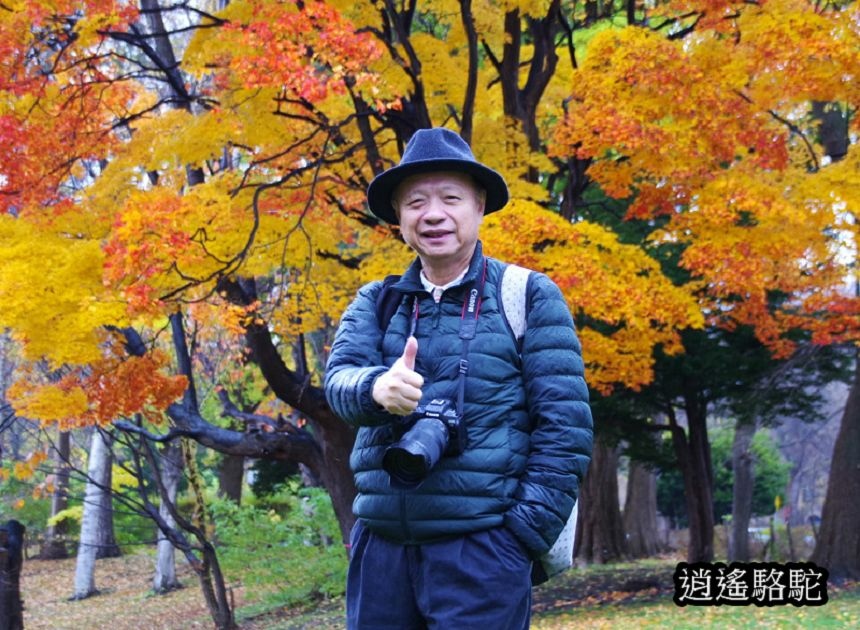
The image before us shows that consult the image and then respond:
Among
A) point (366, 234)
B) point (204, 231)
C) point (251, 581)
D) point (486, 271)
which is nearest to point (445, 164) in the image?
point (486, 271)

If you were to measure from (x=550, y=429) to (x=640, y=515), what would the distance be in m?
20.2

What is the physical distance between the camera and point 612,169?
1068 centimetres

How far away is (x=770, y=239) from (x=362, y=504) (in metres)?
8.18

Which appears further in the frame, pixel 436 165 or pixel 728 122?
pixel 728 122

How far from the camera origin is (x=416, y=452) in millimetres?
2145

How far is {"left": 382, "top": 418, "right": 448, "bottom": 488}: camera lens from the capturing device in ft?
7.08

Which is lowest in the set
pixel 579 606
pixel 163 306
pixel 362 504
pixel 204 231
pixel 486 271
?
pixel 579 606

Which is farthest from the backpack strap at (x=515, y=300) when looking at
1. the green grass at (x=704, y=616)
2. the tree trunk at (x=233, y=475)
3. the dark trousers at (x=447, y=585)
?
the tree trunk at (x=233, y=475)

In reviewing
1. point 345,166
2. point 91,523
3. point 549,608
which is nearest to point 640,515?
point 549,608

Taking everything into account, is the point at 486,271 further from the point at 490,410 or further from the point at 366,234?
the point at 366,234

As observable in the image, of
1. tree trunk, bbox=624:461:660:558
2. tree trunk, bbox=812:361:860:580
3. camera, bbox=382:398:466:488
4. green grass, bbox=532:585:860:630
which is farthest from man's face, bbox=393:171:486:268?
tree trunk, bbox=624:461:660:558

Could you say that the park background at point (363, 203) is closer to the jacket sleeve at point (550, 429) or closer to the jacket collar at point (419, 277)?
the jacket collar at point (419, 277)

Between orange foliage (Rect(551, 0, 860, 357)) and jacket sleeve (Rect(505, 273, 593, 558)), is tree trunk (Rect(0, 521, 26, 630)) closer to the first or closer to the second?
orange foliage (Rect(551, 0, 860, 357))

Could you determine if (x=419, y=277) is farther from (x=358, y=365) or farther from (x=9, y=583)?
(x=9, y=583)
